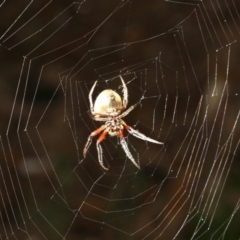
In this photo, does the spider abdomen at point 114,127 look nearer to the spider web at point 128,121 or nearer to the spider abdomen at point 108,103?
the spider abdomen at point 108,103

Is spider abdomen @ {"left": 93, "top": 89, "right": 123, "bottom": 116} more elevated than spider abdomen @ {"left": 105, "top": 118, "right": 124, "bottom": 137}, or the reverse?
spider abdomen @ {"left": 93, "top": 89, "right": 123, "bottom": 116}

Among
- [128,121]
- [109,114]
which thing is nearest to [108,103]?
[109,114]

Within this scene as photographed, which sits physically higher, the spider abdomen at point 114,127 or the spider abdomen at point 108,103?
the spider abdomen at point 108,103

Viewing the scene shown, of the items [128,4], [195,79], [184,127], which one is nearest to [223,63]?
[195,79]

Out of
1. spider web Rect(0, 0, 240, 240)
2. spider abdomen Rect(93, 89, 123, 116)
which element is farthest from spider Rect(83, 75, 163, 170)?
spider web Rect(0, 0, 240, 240)

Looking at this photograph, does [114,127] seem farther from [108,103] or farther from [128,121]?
[128,121]

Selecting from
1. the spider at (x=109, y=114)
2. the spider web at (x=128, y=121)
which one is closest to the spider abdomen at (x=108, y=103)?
the spider at (x=109, y=114)

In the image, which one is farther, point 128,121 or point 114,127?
point 128,121

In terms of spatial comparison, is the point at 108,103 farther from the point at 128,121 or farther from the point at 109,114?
the point at 128,121

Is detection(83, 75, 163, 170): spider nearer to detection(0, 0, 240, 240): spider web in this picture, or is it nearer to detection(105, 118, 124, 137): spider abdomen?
detection(105, 118, 124, 137): spider abdomen
